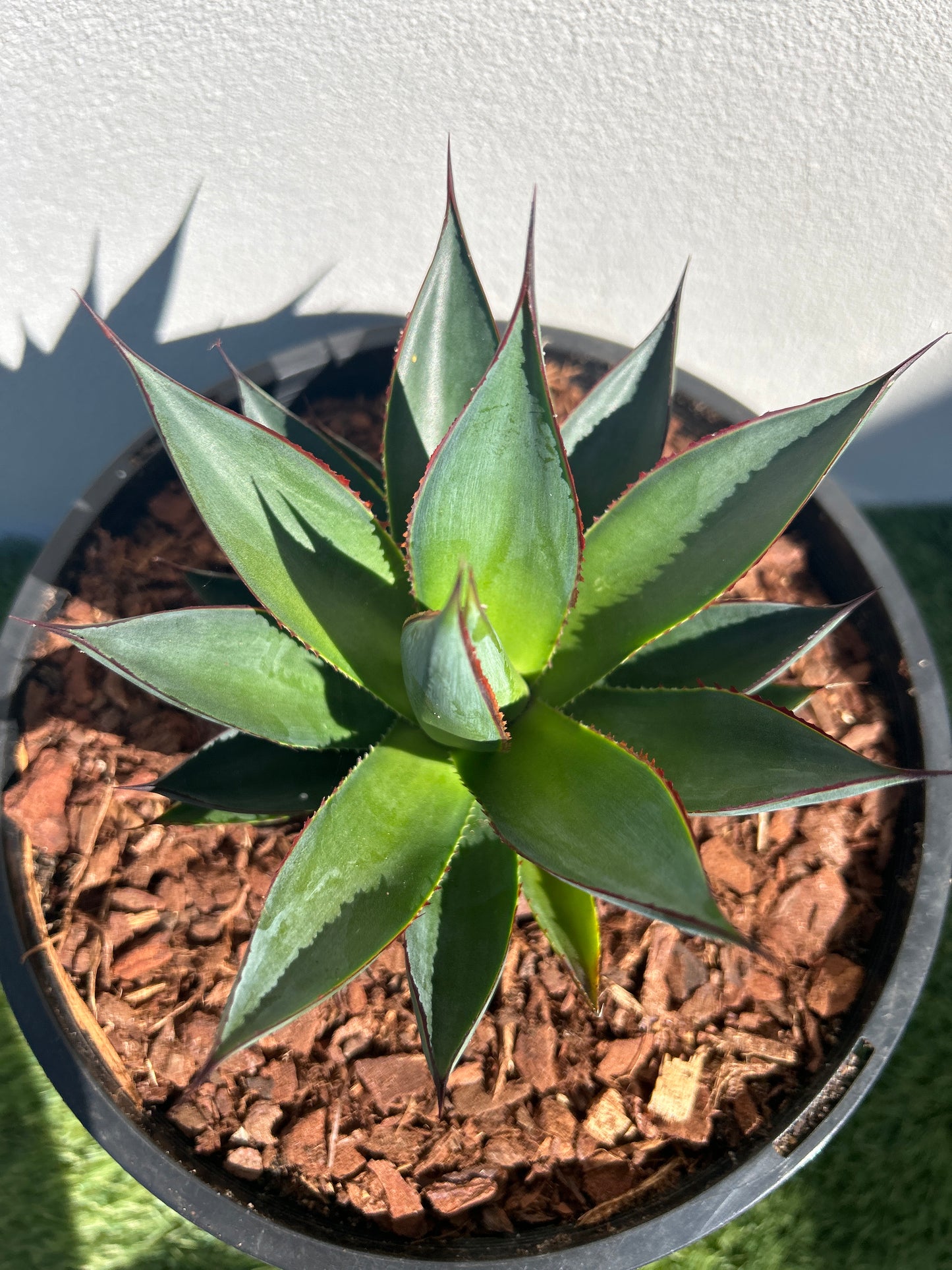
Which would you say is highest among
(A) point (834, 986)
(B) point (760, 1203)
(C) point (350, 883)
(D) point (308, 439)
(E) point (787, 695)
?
(D) point (308, 439)

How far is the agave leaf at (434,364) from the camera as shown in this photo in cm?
100

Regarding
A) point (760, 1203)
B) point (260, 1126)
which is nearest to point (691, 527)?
point (260, 1126)

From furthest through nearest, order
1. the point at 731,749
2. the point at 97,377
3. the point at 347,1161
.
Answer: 1. the point at 97,377
2. the point at 347,1161
3. the point at 731,749

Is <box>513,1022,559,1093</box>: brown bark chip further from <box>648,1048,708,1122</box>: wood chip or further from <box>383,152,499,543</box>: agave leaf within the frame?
<box>383,152,499,543</box>: agave leaf

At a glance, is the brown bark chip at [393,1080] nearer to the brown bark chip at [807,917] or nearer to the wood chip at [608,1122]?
the wood chip at [608,1122]

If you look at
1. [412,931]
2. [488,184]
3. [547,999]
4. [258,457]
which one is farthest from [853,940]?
[488,184]

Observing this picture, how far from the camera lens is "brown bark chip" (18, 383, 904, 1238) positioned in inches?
40.4

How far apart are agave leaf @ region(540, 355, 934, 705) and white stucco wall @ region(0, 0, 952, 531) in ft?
2.15

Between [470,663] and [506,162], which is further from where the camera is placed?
[506,162]

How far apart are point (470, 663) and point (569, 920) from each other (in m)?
0.36

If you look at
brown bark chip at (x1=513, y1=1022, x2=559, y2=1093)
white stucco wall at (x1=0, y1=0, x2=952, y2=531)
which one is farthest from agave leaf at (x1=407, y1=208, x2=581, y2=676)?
white stucco wall at (x1=0, y1=0, x2=952, y2=531)

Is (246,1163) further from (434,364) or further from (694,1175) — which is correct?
(434,364)

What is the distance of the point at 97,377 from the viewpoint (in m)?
1.53

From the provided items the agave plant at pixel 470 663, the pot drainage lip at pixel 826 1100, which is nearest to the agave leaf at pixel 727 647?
the agave plant at pixel 470 663
